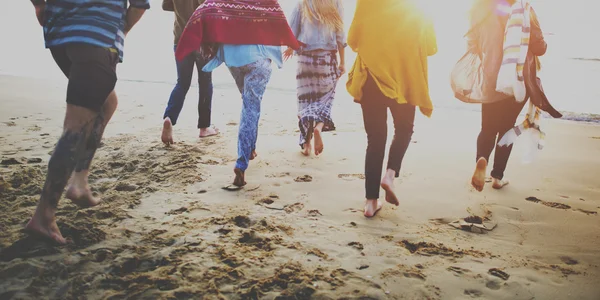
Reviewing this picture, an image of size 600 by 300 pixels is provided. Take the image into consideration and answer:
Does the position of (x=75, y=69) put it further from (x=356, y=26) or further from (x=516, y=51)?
(x=516, y=51)

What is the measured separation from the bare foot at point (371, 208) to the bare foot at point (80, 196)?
162cm

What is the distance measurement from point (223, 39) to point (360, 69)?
102cm

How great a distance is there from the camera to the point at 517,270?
2.00 m

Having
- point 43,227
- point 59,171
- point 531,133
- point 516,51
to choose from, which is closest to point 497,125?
point 531,133

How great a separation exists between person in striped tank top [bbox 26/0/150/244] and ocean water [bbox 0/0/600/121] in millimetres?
6324

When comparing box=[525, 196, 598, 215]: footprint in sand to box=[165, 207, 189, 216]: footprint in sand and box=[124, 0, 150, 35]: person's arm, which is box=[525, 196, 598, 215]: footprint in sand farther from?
box=[124, 0, 150, 35]: person's arm

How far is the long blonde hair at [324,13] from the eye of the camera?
3.85m

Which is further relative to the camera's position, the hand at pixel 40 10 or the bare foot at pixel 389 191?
the bare foot at pixel 389 191

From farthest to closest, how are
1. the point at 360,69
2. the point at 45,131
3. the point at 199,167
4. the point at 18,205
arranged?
the point at 45,131 < the point at 199,167 < the point at 360,69 < the point at 18,205

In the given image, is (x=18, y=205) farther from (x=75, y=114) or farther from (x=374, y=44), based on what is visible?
(x=374, y=44)

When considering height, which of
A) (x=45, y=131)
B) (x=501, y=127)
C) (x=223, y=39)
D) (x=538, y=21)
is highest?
(x=538, y=21)

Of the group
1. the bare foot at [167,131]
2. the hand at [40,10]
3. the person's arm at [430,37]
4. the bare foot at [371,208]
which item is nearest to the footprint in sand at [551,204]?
the bare foot at [371,208]

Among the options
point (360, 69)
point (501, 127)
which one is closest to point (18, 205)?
point (360, 69)

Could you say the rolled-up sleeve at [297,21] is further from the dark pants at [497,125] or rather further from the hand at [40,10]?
the hand at [40,10]
